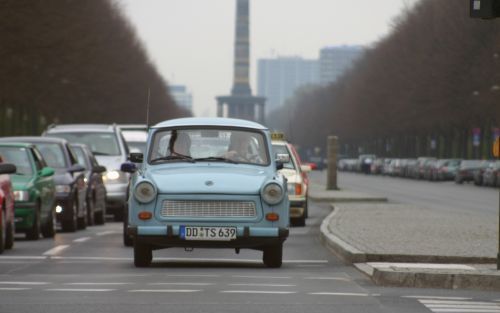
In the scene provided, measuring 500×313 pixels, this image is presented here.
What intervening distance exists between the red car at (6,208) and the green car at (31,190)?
96.6 inches

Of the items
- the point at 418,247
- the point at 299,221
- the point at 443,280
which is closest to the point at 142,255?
the point at 443,280

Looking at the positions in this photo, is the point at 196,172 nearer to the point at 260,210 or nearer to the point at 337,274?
the point at 260,210

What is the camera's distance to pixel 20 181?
23.9 m

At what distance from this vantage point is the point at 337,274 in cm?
1659

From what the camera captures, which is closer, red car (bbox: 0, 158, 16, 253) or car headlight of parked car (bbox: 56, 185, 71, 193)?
red car (bbox: 0, 158, 16, 253)

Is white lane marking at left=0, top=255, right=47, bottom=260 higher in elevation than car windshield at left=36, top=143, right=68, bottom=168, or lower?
lower

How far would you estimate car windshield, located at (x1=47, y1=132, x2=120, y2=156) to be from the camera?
3419 centimetres

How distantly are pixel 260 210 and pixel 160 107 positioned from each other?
4981 inches

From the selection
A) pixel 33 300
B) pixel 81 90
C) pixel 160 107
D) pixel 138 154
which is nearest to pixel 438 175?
pixel 81 90

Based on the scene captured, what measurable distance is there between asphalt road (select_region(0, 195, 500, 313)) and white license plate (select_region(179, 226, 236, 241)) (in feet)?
1.18

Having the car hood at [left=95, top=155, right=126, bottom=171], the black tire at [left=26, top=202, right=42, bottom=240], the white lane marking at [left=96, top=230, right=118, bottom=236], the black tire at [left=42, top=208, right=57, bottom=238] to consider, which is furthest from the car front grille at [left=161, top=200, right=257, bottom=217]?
the car hood at [left=95, top=155, right=126, bottom=171]

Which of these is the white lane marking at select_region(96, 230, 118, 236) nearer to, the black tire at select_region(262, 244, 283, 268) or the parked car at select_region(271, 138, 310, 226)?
the parked car at select_region(271, 138, 310, 226)

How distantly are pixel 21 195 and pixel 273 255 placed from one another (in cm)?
718

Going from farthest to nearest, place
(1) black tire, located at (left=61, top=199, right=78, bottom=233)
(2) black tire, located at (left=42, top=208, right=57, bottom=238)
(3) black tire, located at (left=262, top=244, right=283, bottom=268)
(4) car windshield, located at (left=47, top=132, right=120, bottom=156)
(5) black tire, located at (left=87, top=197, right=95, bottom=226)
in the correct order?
(4) car windshield, located at (left=47, top=132, right=120, bottom=156) → (5) black tire, located at (left=87, top=197, right=95, bottom=226) → (1) black tire, located at (left=61, top=199, right=78, bottom=233) → (2) black tire, located at (left=42, top=208, right=57, bottom=238) → (3) black tire, located at (left=262, top=244, right=283, bottom=268)
